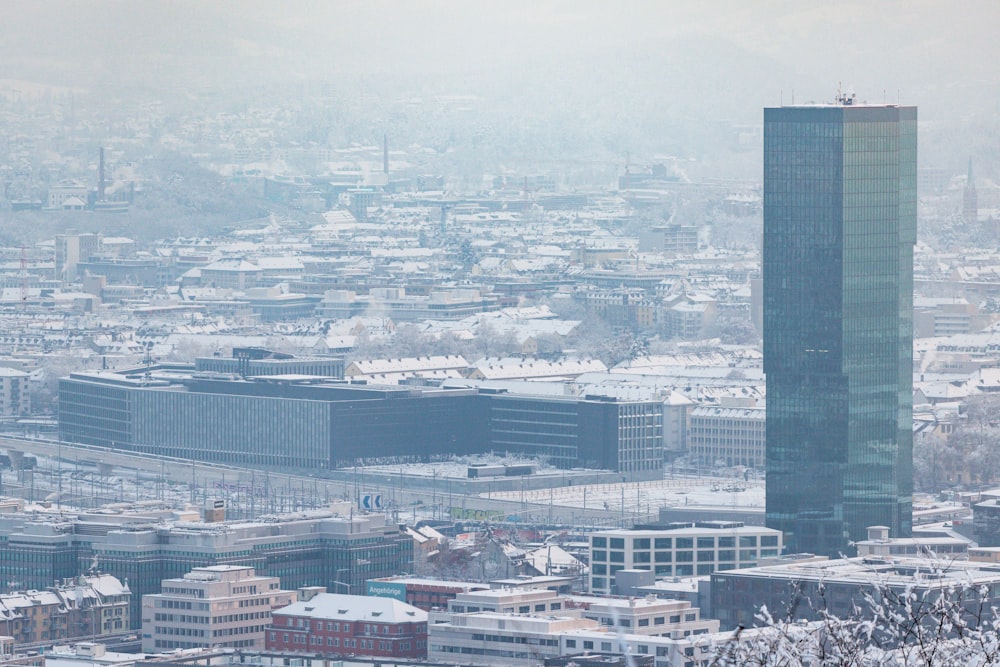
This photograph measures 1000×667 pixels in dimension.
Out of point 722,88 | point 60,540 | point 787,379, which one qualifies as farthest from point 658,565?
point 722,88

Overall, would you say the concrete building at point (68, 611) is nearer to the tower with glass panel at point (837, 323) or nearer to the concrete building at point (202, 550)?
the concrete building at point (202, 550)

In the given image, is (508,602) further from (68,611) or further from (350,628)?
(68,611)

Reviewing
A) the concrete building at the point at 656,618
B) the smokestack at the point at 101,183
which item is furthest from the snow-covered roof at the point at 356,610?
the smokestack at the point at 101,183

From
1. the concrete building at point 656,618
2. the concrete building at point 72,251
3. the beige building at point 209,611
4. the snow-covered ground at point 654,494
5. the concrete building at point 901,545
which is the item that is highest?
the concrete building at point 72,251

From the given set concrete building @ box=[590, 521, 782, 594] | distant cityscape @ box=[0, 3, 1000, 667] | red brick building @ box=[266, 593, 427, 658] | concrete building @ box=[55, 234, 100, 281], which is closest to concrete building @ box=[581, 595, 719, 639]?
distant cityscape @ box=[0, 3, 1000, 667]

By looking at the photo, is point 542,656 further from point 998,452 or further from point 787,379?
point 998,452

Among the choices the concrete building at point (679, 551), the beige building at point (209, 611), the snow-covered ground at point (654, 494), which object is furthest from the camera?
the snow-covered ground at point (654, 494)
